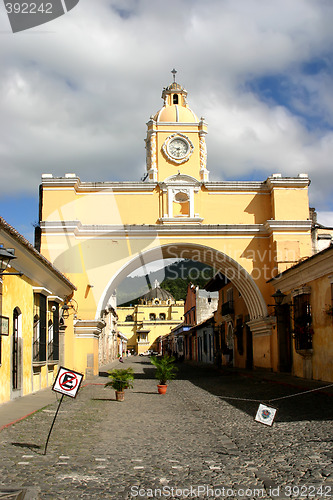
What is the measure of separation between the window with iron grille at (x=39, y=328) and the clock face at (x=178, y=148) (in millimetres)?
9798

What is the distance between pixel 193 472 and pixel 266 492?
0.88m

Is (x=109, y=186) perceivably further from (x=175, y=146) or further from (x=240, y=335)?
(x=240, y=335)

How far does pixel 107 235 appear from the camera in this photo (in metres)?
20.9

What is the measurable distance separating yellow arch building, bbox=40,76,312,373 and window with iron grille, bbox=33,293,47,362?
556 centimetres

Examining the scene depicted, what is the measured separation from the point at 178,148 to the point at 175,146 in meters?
0.15

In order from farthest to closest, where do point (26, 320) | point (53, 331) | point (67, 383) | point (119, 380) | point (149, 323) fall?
point (149, 323), point (53, 331), point (26, 320), point (119, 380), point (67, 383)

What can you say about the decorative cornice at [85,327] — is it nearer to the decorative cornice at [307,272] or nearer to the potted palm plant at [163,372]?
the potted palm plant at [163,372]

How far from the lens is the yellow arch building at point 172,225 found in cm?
2059

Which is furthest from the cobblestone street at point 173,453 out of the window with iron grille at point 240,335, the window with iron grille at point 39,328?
the window with iron grille at point 240,335

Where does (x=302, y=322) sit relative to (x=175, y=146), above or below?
below

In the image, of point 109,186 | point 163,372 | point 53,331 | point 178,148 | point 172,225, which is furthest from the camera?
point 178,148

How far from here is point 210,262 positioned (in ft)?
75.8

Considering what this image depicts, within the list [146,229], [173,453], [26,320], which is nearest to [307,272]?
[146,229]

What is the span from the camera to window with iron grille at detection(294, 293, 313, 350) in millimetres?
15438
